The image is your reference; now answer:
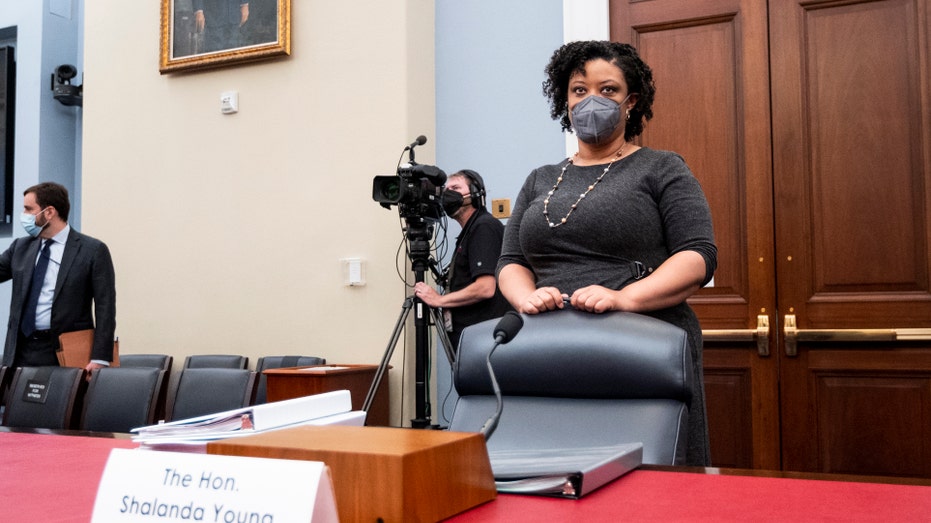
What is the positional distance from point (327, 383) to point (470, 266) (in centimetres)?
88

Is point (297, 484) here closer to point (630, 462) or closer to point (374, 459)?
point (374, 459)

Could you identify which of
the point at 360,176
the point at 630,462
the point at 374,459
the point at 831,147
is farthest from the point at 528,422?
the point at 360,176

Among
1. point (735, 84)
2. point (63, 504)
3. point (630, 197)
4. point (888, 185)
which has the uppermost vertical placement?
point (735, 84)

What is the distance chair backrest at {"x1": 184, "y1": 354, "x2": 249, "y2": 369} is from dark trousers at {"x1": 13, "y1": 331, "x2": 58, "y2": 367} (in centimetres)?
70

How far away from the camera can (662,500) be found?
835 mm

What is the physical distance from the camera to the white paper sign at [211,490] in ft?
1.96

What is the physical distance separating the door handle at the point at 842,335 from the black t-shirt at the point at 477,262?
116cm

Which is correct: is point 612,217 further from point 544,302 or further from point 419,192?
point 419,192

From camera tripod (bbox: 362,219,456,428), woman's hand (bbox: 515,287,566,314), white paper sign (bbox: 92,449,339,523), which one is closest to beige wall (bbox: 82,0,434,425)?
Answer: camera tripod (bbox: 362,219,456,428)

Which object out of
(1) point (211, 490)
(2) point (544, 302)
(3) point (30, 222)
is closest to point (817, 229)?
(2) point (544, 302)

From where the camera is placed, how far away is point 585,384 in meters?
1.30

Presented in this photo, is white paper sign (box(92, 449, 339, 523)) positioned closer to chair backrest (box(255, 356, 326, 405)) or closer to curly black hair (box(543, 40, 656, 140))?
curly black hair (box(543, 40, 656, 140))

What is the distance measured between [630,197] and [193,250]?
3.65 metres

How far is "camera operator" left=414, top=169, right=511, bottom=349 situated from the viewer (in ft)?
11.3
